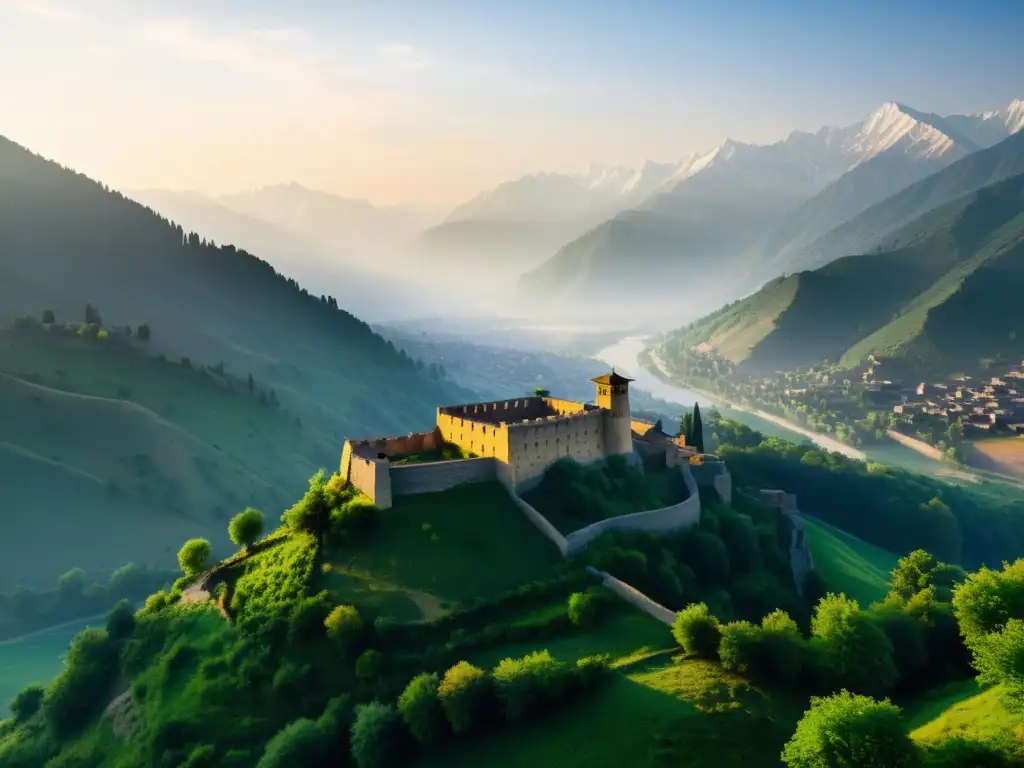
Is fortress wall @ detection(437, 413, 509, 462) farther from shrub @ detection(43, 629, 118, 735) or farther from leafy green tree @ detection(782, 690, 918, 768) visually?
shrub @ detection(43, 629, 118, 735)

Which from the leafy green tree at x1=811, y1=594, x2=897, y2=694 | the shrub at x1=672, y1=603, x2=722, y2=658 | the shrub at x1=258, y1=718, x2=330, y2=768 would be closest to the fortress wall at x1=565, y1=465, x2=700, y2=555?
the shrub at x1=672, y1=603, x2=722, y2=658

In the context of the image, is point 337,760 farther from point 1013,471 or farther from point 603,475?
point 1013,471

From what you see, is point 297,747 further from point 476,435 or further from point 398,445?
point 476,435

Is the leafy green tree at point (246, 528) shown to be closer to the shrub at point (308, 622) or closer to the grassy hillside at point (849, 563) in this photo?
the shrub at point (308, 622)

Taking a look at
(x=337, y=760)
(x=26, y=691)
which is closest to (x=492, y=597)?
(x=337, y=760)

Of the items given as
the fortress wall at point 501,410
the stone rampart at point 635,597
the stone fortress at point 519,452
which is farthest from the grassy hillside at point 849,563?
the fortress wall at point 501,410

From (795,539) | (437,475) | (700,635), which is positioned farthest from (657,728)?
(795,539)

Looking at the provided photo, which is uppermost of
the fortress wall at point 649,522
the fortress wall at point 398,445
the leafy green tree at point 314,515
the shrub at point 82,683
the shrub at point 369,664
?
the fortress wall at point 398,445
